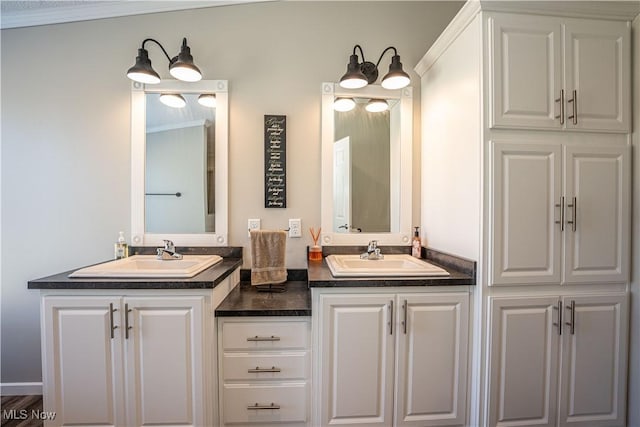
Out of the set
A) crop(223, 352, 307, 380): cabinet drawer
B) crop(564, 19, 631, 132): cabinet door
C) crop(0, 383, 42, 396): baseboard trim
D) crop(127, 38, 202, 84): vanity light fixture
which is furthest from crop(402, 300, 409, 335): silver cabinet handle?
crop(0, 383, 42, 396): baseboard trim

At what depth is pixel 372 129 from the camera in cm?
195

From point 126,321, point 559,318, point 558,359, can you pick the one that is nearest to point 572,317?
point 559,318

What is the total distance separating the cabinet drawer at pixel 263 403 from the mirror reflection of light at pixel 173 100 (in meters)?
1.79

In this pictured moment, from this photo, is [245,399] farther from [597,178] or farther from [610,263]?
[597,178]

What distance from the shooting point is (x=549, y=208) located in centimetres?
136

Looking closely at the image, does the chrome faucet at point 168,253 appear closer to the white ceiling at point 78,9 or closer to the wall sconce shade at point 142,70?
the wall sconce shade at point 142,70

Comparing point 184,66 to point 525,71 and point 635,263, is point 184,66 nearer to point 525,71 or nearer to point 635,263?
point 525,71

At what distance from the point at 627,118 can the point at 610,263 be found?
2.43ft

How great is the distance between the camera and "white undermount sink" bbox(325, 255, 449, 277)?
141 cm

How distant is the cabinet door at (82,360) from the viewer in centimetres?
131

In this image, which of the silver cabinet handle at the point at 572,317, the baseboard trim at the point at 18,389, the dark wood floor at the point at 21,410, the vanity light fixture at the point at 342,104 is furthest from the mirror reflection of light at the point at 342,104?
the baseboard trim at the point at 18,389

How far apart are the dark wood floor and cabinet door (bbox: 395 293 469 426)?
84.1 inches

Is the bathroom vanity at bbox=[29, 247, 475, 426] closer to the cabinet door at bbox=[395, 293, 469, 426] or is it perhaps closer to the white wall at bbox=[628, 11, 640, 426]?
the cabinet door at bbox=[395, 293, 469, 426]

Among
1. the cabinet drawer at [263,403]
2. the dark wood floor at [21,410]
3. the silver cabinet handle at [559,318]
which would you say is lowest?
the dark wood floor at [21,410]
